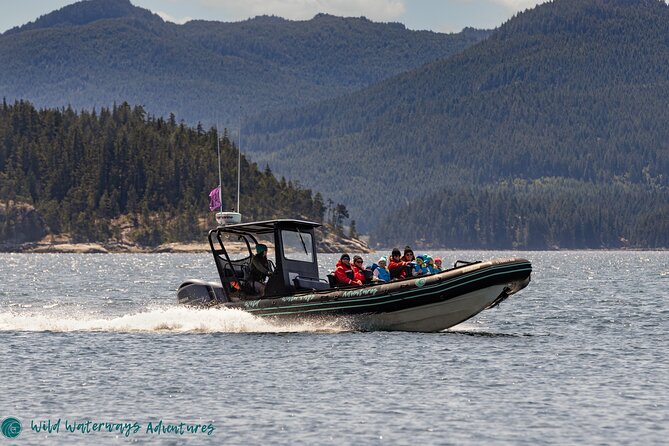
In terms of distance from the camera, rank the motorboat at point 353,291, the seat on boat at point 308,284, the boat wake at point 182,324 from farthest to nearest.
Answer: the seat on boat at point 308,284
the boat wake at point 182,324
the motorboat at point 353,291

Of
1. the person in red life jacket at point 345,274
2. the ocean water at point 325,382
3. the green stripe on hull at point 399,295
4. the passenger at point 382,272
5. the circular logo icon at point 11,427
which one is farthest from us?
the person in red life jacket at point 345,274

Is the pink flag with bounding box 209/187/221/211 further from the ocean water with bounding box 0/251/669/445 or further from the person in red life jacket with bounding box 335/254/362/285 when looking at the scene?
the person in red life jacket with bounding box 335/254/362/285

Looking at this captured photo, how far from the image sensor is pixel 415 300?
33875mm

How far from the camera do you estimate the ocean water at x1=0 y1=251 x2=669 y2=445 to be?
2208 cm

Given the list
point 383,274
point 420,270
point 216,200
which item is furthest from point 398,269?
point 216,200

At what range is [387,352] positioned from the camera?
3166 cm

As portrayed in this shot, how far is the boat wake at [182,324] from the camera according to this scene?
35.2 meters

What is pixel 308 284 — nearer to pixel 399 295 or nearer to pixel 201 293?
pixel 399 295

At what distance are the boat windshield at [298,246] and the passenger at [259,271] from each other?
678 millimetres

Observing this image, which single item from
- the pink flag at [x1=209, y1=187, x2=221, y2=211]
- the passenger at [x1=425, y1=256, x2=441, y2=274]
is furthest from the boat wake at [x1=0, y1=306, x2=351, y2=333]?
the pink flag at [x1=209, y1=187, x2=221, y2=211]

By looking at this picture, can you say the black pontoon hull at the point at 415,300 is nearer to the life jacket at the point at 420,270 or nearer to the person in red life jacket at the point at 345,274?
the person in red life jacket at the point at 345,274

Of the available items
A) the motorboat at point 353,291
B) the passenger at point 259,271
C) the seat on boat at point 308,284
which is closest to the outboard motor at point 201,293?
the motorboat at point 353,291

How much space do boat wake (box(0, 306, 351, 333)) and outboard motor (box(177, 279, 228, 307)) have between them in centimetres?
27

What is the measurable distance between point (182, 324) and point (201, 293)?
1.32m
